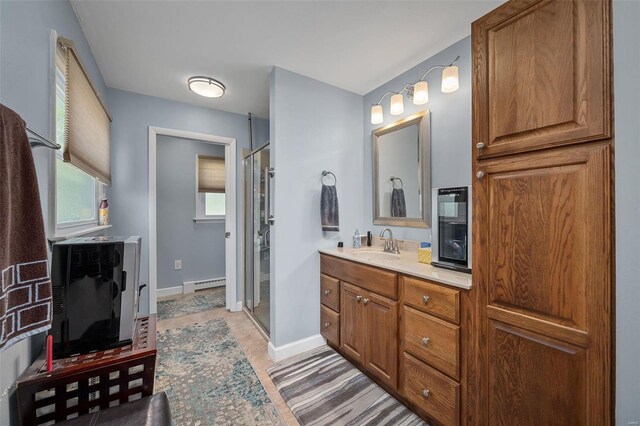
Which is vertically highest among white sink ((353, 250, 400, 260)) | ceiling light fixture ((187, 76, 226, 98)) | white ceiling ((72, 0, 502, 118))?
white ceiling ((72, 0, 502, 118))

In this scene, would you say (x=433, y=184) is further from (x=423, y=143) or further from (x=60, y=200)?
(x=60, y=200)

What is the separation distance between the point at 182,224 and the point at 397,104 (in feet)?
11.4

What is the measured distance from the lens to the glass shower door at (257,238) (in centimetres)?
262

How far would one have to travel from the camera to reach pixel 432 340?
4.70 feet

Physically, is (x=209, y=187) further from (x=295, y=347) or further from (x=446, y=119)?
(x=446, y=119)

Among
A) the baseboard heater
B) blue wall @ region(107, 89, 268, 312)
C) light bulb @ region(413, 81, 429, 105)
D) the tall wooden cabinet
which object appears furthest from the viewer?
the baseboard heater

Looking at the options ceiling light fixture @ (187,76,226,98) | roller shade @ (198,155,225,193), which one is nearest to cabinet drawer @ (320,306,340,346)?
ceiling light fixture @ (187,76,226,98)

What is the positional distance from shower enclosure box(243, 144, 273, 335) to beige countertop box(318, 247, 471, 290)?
74 centimetres

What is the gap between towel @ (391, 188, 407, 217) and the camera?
2285 mm

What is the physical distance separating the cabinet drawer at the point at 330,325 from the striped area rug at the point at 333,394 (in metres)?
0.15

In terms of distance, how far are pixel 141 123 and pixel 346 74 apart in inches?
85.0

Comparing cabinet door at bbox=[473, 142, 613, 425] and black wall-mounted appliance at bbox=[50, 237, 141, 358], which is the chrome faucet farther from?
black wall-mounted appliance at bbox=[50, 237, 141, 358]

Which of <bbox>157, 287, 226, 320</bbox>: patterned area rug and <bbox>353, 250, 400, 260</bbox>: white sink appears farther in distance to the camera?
<bbox>157, 287, 226, 320</bbox>: patterned area rug

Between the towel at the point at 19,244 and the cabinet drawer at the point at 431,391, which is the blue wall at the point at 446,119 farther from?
the towel at the point at 19,244
